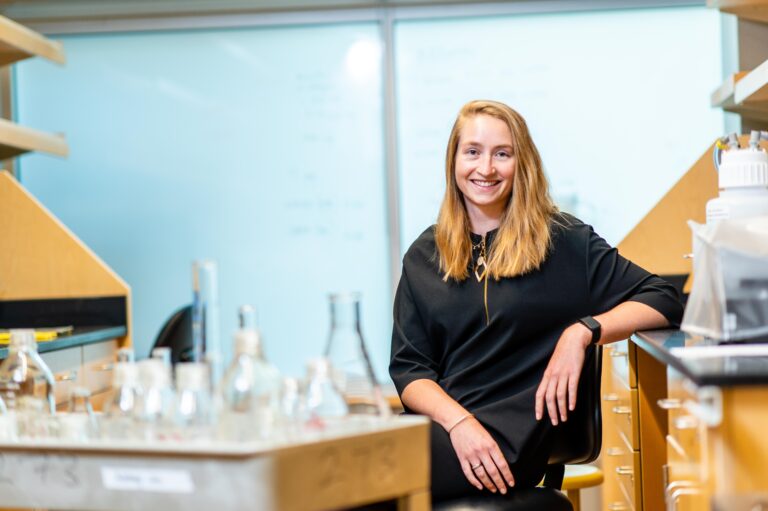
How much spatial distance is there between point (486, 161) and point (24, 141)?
6.35ft

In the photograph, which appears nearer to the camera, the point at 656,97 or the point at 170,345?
the point at 170,345

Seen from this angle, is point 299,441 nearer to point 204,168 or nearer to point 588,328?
point 588,328

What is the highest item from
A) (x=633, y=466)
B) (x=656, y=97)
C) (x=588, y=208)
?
(x=656, y=97)

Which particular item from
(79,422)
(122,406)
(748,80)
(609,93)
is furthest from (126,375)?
(609,93)

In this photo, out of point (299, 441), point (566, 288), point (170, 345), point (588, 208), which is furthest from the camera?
point (588, 208)

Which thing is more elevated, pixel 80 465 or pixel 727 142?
pixel 727 142

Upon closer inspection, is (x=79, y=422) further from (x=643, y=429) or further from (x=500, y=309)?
(x=643, y=429)

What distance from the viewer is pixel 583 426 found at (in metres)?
2.13

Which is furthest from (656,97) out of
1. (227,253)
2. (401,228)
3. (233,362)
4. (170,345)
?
(233,362)

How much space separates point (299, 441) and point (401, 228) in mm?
3078

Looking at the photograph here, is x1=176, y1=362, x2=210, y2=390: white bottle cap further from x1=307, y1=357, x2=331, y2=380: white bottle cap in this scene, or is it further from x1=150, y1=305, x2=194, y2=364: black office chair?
x1=150, y1=305, x2=194, y2=364: black office chair

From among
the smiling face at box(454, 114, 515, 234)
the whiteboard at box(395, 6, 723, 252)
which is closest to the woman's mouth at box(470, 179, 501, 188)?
the smiling face at box(454, 114, 515, 234)

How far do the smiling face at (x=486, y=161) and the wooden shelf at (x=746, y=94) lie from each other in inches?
33.2

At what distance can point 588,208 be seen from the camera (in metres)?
4.16
